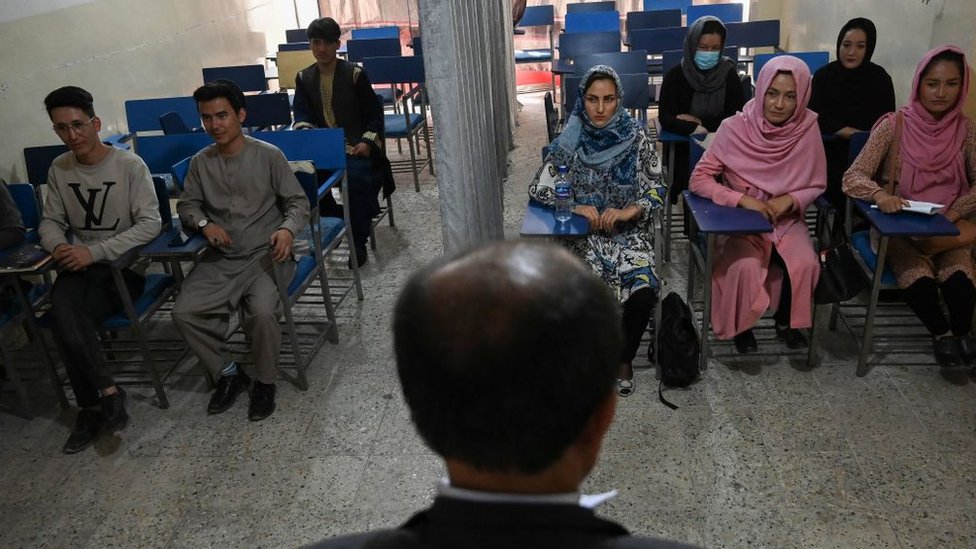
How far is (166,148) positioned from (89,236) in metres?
0.97

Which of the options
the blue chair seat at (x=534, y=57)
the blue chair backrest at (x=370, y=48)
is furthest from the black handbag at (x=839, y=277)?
the blue chair seat at (x=534, y=57)

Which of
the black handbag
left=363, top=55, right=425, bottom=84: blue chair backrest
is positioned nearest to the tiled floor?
the black handbag

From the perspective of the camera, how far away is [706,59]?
4.12 m

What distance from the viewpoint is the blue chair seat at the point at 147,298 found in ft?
9.66

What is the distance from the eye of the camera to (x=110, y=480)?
271 centimetres

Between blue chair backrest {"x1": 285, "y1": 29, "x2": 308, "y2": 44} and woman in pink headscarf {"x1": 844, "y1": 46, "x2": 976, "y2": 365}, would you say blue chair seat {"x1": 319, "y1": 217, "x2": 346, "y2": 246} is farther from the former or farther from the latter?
blue chair backrest {"x1": 285, "y1": 29, "x2": 308, "y2": 44}

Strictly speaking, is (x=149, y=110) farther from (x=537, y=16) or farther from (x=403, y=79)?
(x=537, y=16)

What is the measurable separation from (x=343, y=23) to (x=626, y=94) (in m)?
5.67

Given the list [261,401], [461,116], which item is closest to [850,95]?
[461,116]

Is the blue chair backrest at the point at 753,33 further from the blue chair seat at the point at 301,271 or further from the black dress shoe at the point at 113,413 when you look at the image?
the black dress shoe at the point at 113,413

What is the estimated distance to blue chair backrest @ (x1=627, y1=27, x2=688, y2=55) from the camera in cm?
632

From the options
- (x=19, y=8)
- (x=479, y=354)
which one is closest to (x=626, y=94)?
(x=19, y=8)

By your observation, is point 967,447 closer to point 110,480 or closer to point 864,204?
point 864,204

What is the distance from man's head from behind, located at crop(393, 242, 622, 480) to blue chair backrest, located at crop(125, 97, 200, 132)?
4587 mm
